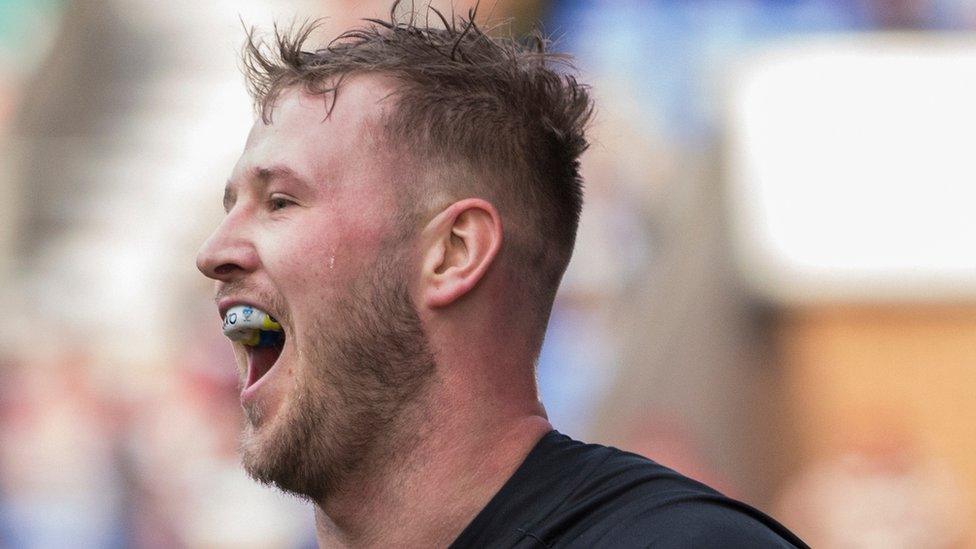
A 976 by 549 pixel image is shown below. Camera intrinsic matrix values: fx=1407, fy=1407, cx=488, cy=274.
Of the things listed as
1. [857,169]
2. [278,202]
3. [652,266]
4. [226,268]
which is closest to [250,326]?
[226,268]

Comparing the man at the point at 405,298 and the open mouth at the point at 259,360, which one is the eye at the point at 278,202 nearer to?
the man at the point at 405,298

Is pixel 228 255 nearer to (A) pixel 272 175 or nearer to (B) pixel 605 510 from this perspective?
(A) pixel 272 175

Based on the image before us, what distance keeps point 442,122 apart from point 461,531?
0.77 meters

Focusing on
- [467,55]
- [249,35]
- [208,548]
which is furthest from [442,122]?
[208,548]

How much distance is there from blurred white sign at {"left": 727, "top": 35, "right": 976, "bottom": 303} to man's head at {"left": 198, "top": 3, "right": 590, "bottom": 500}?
6735mm

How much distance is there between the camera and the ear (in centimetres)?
256

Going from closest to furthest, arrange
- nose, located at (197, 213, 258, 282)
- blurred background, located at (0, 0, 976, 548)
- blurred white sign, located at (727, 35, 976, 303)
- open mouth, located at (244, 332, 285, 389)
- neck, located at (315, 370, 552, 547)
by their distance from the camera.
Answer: neck, located at (315, 370, 552, 547) → nose, located at (197, 213, 258, 282) → open mouth, located at (244, 332, 285, 389) → blurred background, located at (0, 0, 976, 548) → blurred white sign, located at (727, 35, 976, 303)

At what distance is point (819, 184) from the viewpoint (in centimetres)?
935

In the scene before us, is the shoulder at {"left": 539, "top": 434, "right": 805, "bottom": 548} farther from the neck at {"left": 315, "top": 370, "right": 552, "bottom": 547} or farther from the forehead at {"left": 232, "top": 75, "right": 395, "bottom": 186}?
the forehead at {"left": 232, "top": 75, "right": 395, "bottom": 186}

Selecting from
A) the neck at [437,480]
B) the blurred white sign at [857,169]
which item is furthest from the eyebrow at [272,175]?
the blurred white sign at [857,169]

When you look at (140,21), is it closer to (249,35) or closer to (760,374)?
(760,374)

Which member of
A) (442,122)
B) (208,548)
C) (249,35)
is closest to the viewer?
(442,122)

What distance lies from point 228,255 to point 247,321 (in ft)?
0.41

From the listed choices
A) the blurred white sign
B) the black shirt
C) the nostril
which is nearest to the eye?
the nostril
